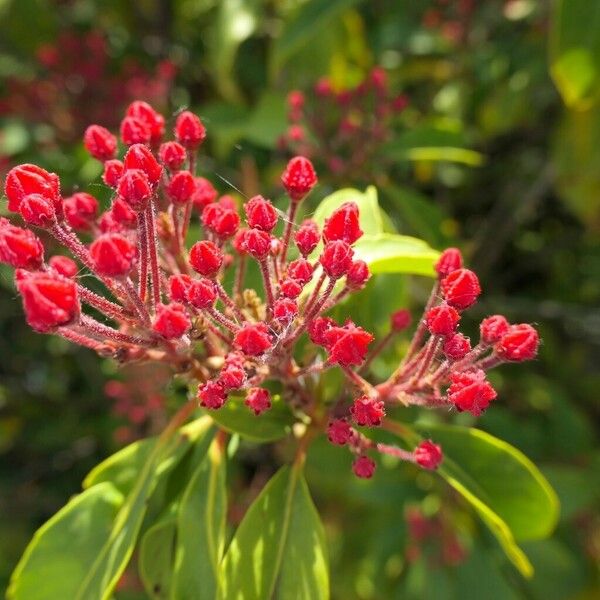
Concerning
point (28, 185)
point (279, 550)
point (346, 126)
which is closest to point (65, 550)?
point (279, 550)

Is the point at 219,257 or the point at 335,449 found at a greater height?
the point at 219,257

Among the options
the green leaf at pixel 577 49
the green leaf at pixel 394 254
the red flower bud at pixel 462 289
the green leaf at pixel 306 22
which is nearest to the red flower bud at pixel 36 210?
the green leaf at pixel 394 254

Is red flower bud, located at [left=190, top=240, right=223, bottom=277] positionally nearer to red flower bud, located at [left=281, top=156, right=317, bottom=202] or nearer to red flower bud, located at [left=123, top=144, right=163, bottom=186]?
red flower bud, located at [left=123, top=144, right=163, bottom=186]

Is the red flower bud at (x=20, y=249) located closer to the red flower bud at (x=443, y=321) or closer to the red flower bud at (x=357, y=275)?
the red flower bud at (x=357, y=275)

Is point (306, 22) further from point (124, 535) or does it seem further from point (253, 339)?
point (124, 535)

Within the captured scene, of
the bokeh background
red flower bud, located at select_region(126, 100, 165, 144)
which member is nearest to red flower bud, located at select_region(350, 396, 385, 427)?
red flower bud, located at select_region(126, 100, 165, 144)

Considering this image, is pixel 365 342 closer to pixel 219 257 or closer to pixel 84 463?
pixel 219 257

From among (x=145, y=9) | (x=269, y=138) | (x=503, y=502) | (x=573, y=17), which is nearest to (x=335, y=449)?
(x=503, y=502)
